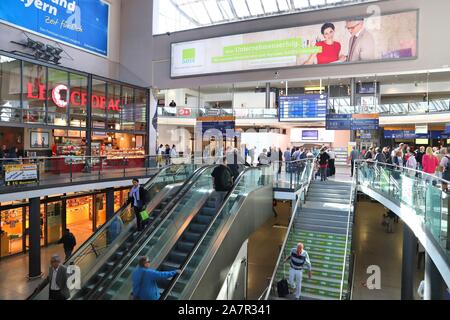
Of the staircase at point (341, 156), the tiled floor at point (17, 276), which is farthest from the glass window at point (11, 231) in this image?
the staircase at point (341, 156)

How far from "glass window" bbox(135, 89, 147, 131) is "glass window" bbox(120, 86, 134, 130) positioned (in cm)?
30

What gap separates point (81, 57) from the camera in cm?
1527

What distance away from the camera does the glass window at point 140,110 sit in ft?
56.9

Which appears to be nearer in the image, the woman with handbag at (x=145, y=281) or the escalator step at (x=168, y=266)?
the woman with handbag at (x=145, y=281)

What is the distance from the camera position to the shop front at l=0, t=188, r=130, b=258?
11.9 m

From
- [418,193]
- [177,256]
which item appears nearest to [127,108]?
[177,256]

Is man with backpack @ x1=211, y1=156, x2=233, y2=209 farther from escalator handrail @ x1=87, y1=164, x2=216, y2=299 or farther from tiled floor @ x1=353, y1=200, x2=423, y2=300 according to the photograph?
tiled floor @ x1=353, y1=200, x2=423, y2=300

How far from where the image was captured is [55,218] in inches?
543

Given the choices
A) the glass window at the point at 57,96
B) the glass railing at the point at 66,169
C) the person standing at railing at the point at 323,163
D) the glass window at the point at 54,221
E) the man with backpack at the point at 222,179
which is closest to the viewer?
the man with backpack at the point at 222,179

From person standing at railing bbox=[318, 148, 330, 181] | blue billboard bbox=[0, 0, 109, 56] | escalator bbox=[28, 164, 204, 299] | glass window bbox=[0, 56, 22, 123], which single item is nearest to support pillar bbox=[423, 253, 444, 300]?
escalator bbox=[28, 164, 204, 299]

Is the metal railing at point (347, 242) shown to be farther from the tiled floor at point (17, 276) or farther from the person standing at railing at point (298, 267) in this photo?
the tiled floor at point (17, 276)

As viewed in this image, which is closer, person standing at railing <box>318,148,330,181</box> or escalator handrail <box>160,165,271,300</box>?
escalator handrail <box>160,165,271,300</box>

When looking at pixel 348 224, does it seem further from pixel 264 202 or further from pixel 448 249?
pixel 448 249
